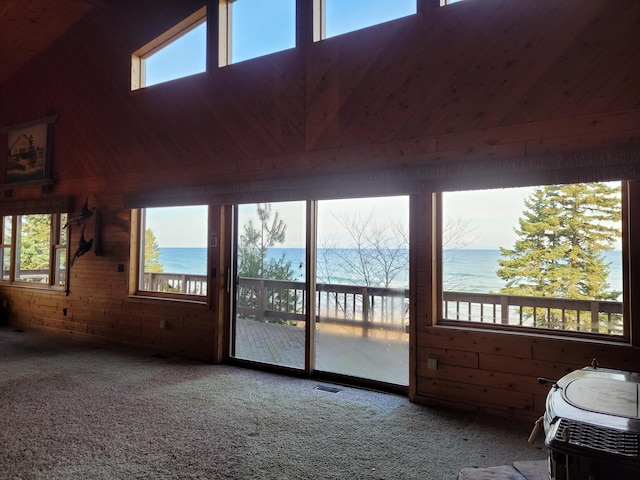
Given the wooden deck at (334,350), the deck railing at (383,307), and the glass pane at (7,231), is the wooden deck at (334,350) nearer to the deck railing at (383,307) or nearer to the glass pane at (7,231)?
the deck railing at (383,307)

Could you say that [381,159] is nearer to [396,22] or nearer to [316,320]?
[396,22]

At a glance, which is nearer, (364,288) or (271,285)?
(364,288)

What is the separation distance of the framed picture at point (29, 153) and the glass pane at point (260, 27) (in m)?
3.68

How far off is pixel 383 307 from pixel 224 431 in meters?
1.86

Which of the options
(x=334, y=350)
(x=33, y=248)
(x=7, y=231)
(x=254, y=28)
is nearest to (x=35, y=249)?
(x=33, y=248)

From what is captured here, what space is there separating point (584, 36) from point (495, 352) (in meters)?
2.62

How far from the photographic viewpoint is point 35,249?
22.6 feet

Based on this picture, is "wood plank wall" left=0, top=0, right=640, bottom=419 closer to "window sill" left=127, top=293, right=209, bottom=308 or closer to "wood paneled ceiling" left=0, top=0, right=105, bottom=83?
"window sill" left=127, top=293, right=209, bottom=308

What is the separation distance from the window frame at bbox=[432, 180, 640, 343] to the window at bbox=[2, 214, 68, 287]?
18.9ft

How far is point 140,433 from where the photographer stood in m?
2.95

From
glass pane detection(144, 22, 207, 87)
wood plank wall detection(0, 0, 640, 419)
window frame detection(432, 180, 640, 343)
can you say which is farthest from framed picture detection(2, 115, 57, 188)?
window frame detection(432, 180, 640, 343)

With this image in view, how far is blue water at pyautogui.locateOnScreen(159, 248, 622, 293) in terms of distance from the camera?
312cm

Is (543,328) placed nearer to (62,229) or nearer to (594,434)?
(594,434)

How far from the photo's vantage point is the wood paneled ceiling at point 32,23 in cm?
593
